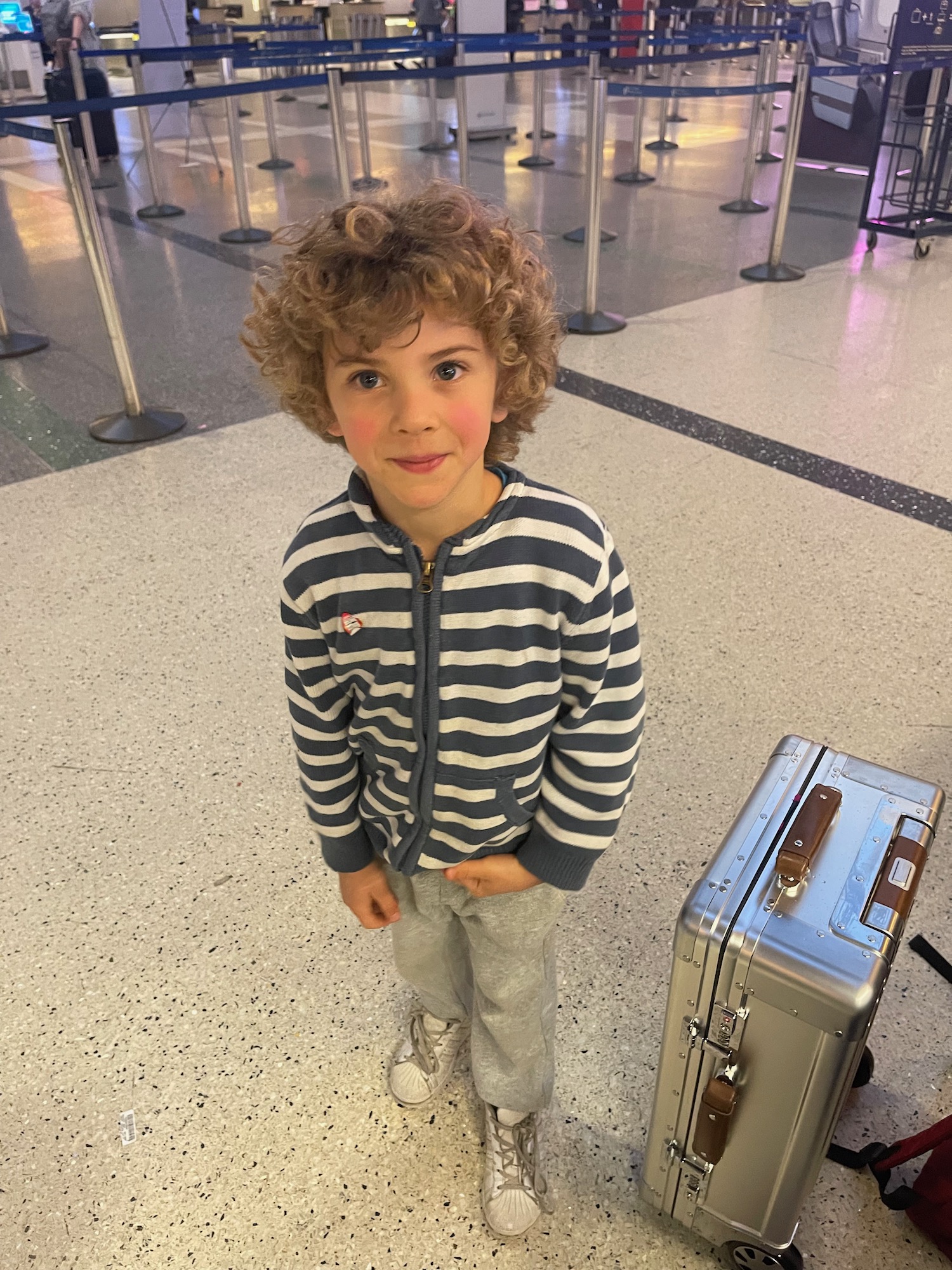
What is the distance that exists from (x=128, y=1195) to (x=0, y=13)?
7217mm

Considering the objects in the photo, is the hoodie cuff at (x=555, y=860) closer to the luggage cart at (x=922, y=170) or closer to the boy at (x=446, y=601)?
the boy at (x=446, y=601)

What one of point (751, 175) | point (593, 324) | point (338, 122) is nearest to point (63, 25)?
point (338, 122)

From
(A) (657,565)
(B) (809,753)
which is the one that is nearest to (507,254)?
(B) (809,753)

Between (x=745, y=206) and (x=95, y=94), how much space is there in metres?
4.85

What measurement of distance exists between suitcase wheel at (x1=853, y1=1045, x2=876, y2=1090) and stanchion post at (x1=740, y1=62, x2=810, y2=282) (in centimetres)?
392

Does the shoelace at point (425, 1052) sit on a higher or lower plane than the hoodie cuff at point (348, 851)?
lower

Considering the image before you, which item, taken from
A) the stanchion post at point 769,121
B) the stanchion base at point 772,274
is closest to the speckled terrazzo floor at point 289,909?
the stanchion base at point 772,274

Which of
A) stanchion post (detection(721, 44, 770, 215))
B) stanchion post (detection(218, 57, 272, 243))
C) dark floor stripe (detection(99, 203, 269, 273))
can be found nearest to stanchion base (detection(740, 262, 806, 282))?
stanchion post (detection(721, 44, 770, 215))

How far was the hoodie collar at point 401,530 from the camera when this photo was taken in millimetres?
803

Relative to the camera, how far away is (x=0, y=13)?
6066 millimetres

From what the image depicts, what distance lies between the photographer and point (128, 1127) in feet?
4.04

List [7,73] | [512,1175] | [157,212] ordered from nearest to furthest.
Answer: [512,1175] → [7,73] → [157,212]

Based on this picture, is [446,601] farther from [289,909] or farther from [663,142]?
[663,142]

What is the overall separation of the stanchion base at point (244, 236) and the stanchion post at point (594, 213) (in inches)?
87.0
